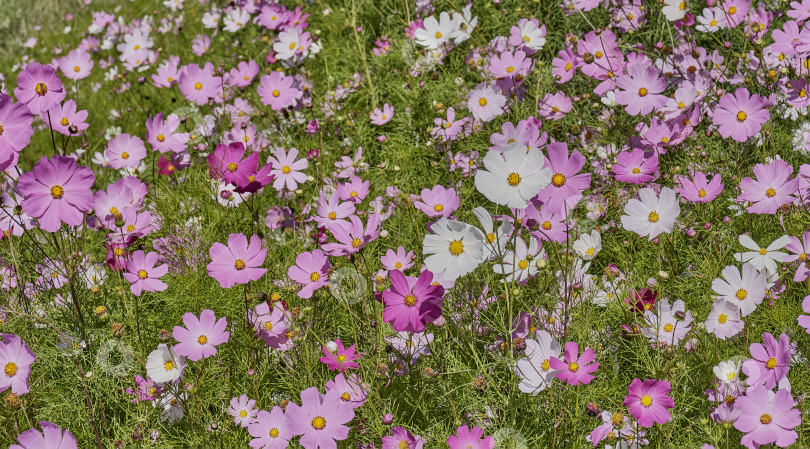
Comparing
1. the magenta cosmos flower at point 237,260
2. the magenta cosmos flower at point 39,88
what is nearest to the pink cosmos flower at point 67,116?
the magenta cosmos flower at point 39,88

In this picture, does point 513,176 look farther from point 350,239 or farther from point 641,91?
point 641,91

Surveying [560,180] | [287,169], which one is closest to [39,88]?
[287,169]

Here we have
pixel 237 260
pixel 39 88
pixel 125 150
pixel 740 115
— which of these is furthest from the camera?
pixel 125 150

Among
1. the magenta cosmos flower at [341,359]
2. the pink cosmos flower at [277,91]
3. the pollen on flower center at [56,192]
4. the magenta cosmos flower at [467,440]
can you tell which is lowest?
the magenta cosmos flower at [467,440]

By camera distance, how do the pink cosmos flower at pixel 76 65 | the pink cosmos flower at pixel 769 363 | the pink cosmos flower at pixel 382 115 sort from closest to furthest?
the pink cosmos flower at pixel 769 363 < the pink cosmos flower at pixel 382 115 < the pink cosmos flower at pixel 76 65

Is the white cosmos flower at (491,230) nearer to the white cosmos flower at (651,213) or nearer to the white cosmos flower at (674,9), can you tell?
the white cosmos flower at (651,213)

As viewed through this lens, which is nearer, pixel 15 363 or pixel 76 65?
pixel 15 363

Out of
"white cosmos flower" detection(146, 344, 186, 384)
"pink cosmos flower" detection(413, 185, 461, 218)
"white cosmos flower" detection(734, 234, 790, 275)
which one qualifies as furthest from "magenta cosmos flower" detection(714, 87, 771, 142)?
"white cosmos flower" detection(146, 344, 186, 384)

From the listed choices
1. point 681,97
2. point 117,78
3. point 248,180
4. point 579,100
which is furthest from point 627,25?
point 117,78
